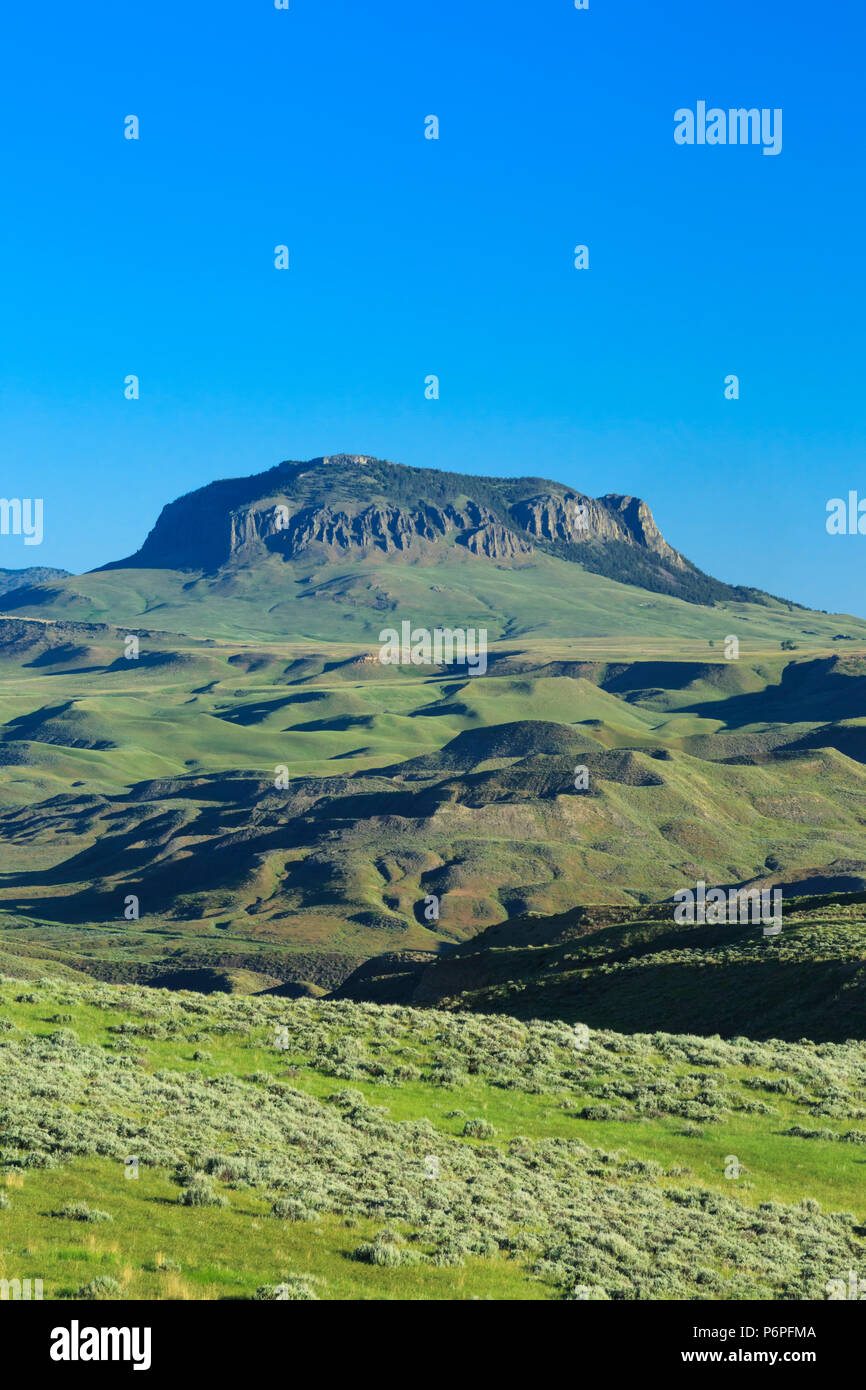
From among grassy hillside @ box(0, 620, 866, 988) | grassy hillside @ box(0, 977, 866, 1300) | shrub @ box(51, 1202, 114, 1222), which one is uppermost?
shrub @ box(51, 1202, 114, 1222)

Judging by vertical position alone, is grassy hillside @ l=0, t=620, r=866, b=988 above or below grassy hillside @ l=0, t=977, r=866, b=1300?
below

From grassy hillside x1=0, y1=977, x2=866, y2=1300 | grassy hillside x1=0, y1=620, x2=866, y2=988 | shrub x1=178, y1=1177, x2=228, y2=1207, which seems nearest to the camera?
Result: grassy hillside x1=0, y1=977, x2=866, y2=1300

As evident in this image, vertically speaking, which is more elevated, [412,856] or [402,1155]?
[402,1155]

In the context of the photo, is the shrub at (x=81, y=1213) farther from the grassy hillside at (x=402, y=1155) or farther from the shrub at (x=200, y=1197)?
the shrub at (x=200, y=1197)

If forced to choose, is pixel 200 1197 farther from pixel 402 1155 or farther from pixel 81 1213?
pixel 402 1155

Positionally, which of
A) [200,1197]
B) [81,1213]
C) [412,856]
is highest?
[81,1213]

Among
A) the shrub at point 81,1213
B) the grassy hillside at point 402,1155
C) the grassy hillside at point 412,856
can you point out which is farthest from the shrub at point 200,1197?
the grassy hillside at point 412,856

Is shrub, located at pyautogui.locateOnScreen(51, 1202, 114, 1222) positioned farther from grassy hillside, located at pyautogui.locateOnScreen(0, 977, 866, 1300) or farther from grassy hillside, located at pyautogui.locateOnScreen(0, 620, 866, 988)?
grassy hillside, located at pyautogui.locateOnScreen(0, 620, 866, 988)

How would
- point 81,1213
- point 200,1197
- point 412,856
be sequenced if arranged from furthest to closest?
point 412,856
point 200,1197
point 81,1213

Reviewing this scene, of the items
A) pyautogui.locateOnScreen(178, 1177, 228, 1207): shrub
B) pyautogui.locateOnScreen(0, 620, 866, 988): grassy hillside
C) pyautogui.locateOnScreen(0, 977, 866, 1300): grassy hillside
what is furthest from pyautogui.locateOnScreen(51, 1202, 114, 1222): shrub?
pyautogui.locateOnScreen(0, 620, 866, 988): grassy hillside

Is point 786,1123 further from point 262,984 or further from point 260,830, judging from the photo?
point 260,830

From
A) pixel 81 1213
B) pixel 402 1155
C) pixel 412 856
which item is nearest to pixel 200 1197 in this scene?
pixel 81 1213

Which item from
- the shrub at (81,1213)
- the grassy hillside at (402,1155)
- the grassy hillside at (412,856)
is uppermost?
the shrub at (81,1213)

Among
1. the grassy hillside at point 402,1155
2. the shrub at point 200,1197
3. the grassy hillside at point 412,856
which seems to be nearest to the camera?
the grassy hillside at point 402,1155
